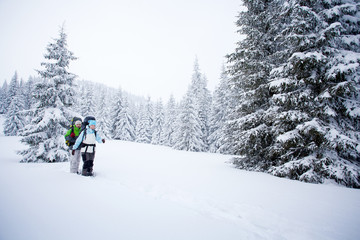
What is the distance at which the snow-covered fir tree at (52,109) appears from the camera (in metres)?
9.78

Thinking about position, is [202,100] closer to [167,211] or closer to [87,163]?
[87,163]

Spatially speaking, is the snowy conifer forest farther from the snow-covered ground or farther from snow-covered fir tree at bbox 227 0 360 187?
the snow-covered ground

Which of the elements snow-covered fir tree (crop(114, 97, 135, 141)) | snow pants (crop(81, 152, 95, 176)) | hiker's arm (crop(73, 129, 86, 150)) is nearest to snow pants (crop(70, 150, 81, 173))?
hiker's arm (crop(73, 129, 86, 150))

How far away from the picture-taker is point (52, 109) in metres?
10.3

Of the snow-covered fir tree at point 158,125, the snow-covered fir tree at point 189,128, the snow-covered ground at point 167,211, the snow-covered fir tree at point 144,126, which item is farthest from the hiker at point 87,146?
the snow-covered fir tree at point 144,126

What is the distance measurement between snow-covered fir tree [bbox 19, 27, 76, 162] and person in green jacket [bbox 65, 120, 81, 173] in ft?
13.0

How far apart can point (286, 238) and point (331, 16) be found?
8.88 metres

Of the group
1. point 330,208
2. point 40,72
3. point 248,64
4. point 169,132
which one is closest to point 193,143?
point 169,132

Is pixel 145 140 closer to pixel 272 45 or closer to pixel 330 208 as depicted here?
pixel 272 45

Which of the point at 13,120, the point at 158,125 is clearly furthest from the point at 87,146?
the point at 13,120

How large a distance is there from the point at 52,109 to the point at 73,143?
5.01 m

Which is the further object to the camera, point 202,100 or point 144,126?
point 144,126

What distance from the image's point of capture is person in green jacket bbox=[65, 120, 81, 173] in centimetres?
665

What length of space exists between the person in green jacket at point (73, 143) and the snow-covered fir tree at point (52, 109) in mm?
3976
